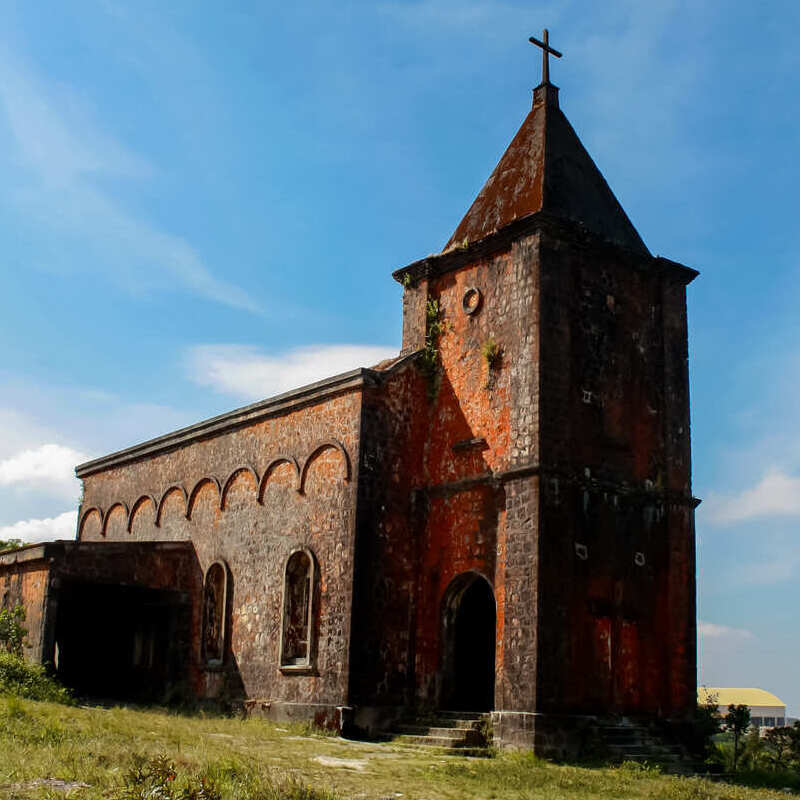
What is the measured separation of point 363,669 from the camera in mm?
18219

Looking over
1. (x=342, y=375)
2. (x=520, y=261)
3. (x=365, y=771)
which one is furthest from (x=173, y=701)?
(x=520, y=261)

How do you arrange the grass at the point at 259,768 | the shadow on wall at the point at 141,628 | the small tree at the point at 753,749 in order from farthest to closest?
the shadow on wall at the point at 141,628, the small tree at the point at 753,749, the grass at the point at 259,768

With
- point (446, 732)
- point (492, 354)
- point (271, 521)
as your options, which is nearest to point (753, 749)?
point (446, 732)

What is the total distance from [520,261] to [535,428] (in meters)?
3.08

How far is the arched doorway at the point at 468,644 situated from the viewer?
61.9ft

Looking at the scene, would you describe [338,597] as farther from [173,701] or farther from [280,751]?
[173,701]

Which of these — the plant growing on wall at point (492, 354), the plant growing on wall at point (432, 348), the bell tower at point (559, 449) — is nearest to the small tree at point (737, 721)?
the bell tower at point (559, 449)

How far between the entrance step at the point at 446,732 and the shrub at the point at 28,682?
19.5 feet

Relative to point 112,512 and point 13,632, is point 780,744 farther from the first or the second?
point 112,512

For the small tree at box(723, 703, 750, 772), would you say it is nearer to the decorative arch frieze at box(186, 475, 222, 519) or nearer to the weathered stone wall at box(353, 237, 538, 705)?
the weathered stone wall at box(353, 237, 538, 705)

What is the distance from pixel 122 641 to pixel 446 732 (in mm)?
10712

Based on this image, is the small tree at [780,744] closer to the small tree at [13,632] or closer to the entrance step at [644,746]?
the entrance step at [644,746]

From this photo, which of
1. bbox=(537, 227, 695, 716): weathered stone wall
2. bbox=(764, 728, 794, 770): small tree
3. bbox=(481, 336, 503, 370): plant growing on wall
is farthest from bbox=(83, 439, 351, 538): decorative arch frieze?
bbox=(764, 728, 794, 770): small tree

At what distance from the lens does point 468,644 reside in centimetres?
1966
